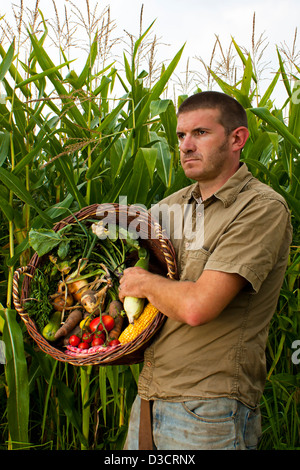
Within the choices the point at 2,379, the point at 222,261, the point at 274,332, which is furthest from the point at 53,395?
the point at 222,261

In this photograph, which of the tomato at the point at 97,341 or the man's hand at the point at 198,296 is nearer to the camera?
the man's hand at the point at 198,296

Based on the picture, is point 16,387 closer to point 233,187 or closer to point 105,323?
point 105,323

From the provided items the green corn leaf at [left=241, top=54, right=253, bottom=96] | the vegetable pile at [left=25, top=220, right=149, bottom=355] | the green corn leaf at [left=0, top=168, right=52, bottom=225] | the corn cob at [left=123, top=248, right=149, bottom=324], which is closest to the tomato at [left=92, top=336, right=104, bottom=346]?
the vegetable pile at [left=25, top=220, right=149, bottom=355]

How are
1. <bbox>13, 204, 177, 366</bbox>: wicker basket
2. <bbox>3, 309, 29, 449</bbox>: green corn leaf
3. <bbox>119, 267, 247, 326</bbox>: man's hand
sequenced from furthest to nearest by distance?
<bbox>3, 309, 29, 449</bbox>: green corn leaf < <bbox>13, 204, 177, 366</bbox>: wicker basket < <bbox>119, 267, 247, 326</bbox>: man's hand

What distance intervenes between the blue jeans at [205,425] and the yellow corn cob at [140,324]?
256 millimetres

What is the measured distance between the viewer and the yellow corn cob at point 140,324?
5.42ft

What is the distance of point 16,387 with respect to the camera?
1.97 meters

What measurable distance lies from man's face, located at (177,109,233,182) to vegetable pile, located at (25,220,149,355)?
388 millimetres

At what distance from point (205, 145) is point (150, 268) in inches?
23.5

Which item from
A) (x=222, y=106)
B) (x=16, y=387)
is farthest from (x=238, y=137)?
(x=16, y=387)

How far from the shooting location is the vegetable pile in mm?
1713

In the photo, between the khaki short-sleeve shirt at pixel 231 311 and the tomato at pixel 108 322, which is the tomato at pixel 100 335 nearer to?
the tomato at pixel 108 322

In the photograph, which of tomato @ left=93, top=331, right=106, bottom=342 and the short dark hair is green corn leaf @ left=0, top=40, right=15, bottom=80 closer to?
the short dark hair

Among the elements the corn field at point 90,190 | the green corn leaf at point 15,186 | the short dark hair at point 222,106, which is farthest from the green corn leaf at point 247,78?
the green corn leaf at point 15,186
